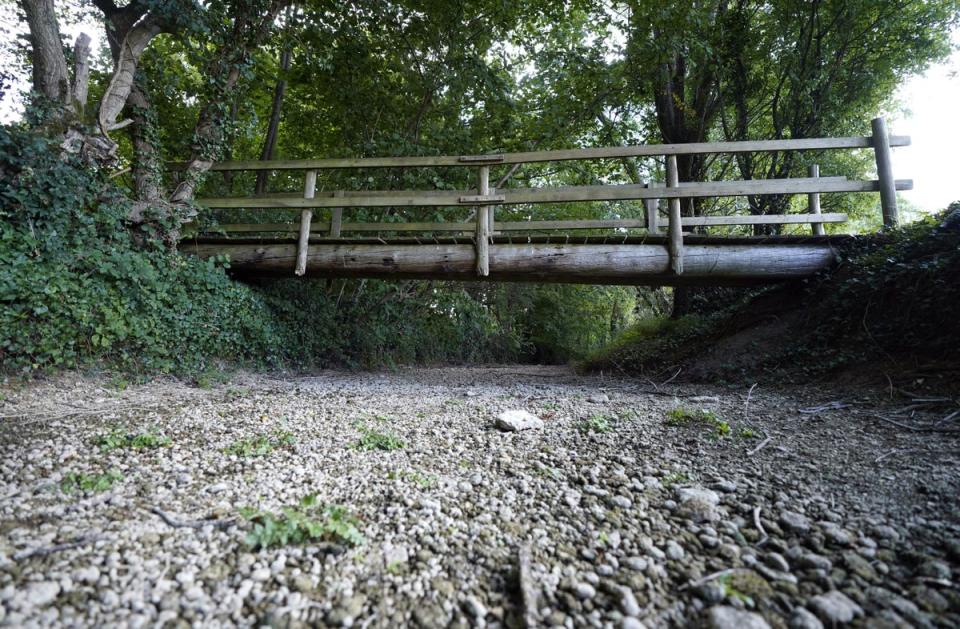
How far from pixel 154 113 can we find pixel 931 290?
9.23m

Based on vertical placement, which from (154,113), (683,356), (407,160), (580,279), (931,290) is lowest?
(683,356)

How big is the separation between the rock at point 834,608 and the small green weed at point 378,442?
2120 millimetres

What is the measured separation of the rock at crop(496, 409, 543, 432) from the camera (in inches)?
123

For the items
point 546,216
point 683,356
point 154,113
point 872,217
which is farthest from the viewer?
point 872,217

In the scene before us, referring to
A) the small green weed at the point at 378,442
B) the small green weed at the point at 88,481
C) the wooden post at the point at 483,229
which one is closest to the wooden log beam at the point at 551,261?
the wooden post at the point at 483,229

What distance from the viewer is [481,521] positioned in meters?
1.83

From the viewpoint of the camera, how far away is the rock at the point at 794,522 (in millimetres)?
1688

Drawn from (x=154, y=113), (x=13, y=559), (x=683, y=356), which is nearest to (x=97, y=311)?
(x=154, y=113)

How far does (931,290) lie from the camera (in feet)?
12.8

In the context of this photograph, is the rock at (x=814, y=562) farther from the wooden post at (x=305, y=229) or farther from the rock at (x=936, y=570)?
the wooden post at (x=305, y=229)

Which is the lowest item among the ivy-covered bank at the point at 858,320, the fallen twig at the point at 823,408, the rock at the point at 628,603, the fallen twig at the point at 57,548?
the rock at the point at 628,603

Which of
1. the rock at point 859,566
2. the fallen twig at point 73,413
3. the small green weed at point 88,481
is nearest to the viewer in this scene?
the rock at point 859,566

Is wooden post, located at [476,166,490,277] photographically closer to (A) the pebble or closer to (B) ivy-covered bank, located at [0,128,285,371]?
(B) ivy-covered bank, located at [0,128,285,371]

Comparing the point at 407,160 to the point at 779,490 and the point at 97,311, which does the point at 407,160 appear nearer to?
the point at 97,311
